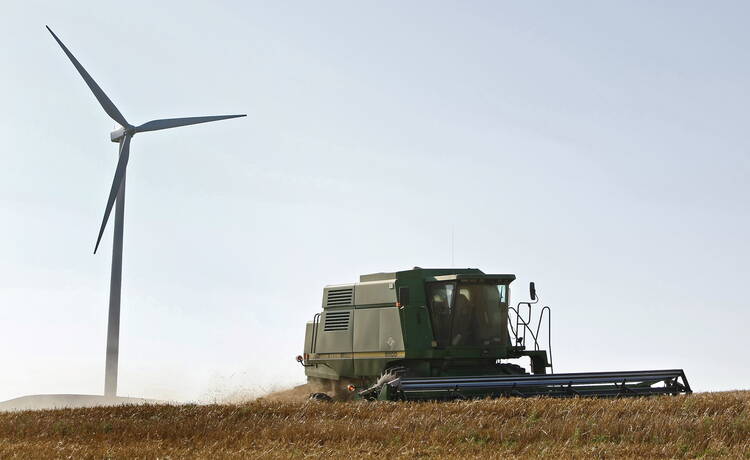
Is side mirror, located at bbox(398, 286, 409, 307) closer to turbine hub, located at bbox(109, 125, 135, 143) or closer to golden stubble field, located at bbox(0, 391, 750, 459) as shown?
golden stubble field, located at bbox(0, 391, 750, 459)

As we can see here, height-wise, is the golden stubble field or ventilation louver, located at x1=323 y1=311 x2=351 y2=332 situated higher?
ventilation louver, located at x1=323 y1=311 x2=351 y2=332

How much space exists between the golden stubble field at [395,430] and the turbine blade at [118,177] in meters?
23.9

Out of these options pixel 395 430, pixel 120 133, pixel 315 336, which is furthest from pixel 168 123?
pixel 395 430

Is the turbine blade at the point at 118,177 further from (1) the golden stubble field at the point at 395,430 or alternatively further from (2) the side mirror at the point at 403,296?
(1) the golden stubble field at the point at 395,430

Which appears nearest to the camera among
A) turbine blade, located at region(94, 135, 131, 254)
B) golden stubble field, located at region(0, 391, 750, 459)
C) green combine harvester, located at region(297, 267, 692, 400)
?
golden stubble field, located at region(0, 391, 750, 459)

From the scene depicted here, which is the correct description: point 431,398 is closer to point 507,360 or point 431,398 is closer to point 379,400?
point 379,400

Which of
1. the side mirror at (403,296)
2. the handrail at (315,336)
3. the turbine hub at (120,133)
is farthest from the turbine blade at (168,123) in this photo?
the side mirror at (403,296)

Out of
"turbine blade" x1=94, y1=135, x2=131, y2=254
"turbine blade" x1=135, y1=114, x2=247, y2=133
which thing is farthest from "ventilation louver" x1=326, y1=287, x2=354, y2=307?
"turbine blade" x1=135, y1=114, x2=247, y2=133

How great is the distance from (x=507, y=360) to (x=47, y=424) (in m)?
12.1

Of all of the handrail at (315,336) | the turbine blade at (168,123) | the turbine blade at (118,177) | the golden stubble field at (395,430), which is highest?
the turbine blade at (168,123)

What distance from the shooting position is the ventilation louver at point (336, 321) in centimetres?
2588

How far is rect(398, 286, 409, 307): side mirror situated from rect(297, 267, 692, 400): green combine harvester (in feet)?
0.08

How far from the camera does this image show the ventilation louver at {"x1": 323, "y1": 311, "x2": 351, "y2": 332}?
84.9 ft

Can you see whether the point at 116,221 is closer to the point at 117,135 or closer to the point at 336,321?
the point at 117,135
